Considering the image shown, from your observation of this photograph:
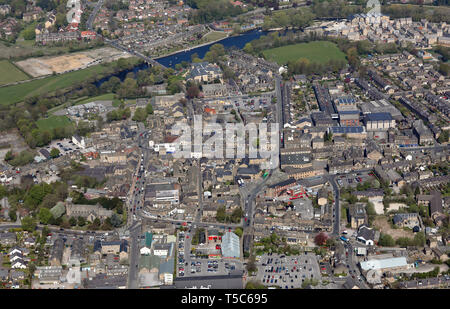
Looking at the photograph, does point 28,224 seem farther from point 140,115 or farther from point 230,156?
point 140,115

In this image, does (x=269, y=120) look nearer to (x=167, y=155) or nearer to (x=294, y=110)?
(x=294, y=110)

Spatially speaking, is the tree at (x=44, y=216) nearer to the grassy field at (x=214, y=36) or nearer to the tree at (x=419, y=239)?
the tree at (x=419, y=239)

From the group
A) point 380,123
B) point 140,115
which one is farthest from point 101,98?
point 380,123

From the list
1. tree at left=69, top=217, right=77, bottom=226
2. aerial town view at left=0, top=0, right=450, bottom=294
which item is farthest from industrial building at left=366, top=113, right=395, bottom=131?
tree at left=69, top=217, right=77, bottom=226

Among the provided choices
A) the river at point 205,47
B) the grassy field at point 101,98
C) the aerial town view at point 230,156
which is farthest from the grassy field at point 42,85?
the river at point 205,47

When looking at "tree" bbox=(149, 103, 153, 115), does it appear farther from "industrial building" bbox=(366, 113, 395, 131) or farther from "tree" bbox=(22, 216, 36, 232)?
"industrial building" bbox=(366, 113, 395, 131)

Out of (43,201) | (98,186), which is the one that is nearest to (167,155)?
(98,186)
